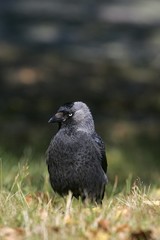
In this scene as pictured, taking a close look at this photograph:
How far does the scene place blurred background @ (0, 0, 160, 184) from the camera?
12.7m

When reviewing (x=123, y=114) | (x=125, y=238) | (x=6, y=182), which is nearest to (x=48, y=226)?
(x=125, y=238)

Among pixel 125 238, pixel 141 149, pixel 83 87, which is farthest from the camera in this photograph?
pixel 83 87

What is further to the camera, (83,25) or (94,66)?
(83,25)

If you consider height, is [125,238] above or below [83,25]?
below

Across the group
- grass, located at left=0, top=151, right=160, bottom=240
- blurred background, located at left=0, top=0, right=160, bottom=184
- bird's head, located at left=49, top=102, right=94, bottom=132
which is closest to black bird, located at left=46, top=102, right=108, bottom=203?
bird's head, located at left=49, top=102, right=94, bottom=132

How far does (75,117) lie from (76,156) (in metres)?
0.45

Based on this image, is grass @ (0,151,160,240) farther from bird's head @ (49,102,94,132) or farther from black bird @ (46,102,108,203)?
bird's head @ (49,102,94,132)

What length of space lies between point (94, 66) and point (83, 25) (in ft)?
8.75

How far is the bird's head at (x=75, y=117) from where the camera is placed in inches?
275

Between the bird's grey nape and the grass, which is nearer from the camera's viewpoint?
the grass

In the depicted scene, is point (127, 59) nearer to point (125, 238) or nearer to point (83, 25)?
point (83, 25)

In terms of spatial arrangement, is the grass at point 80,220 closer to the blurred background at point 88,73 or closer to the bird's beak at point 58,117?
the bird's beak at point 58,117

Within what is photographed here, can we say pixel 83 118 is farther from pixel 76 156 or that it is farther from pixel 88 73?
pixel 88 73

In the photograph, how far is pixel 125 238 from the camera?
524 cm
